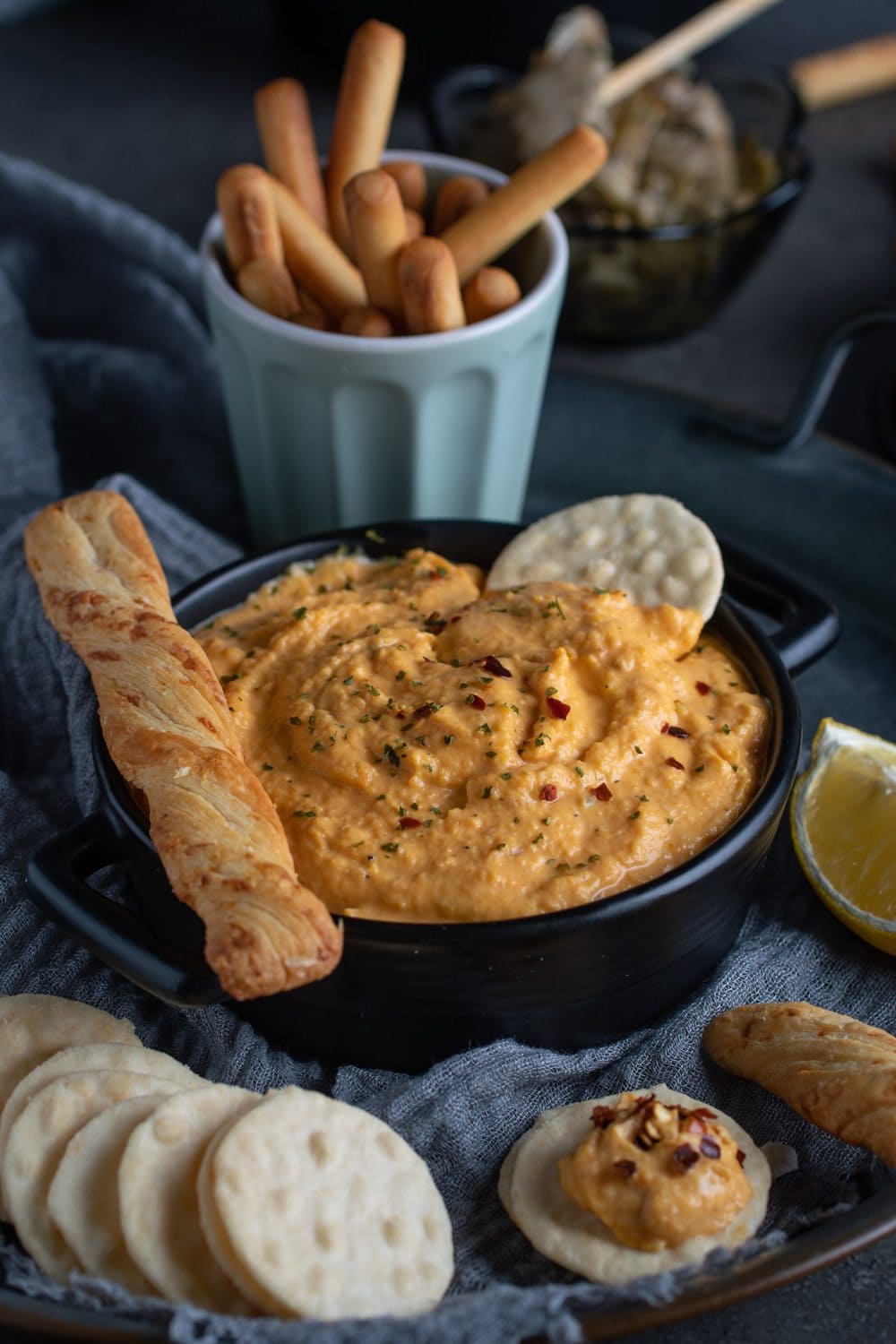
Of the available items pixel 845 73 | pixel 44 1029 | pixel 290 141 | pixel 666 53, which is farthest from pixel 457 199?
pixel 845 73

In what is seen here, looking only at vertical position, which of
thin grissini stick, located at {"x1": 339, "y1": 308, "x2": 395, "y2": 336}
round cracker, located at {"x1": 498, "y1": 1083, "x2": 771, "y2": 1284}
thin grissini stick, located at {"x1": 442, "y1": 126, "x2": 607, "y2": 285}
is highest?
thin grissini stick, located at {"x1": 442, "y1": 126, "x2": 607, "y2": 285}

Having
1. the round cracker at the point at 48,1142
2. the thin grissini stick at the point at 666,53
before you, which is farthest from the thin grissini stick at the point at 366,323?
the round cracker at the point at 48,1142

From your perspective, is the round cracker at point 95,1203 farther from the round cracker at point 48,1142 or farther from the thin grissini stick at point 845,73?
the thin grissini stick at point 845,73

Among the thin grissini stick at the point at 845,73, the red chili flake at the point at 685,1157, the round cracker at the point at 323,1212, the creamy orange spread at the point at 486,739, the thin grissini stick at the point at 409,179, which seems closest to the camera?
the round cracker at the point at 323,1212

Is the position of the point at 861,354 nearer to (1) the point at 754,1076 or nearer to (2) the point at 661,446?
(2) the point at 661,446

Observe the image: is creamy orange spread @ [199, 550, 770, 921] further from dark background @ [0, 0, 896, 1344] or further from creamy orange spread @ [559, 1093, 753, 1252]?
dark background @ [0, 0, 896, 1344]

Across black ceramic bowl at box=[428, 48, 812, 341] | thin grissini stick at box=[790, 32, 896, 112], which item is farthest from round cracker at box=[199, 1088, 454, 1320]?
thin grissini stick at box=[790, 32, 896, 112]
